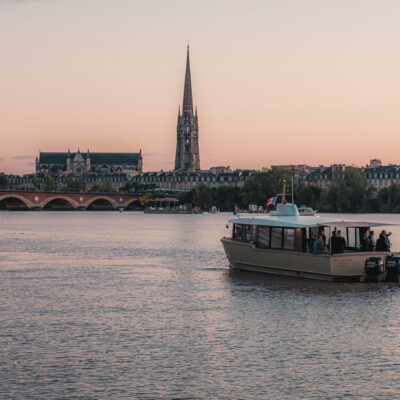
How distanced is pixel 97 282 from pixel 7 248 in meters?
29.0

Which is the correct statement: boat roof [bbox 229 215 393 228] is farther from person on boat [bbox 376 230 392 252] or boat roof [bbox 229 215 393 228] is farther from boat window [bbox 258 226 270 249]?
person on boat [bbox 376 230 392 252]

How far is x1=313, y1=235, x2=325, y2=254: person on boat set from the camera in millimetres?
37116

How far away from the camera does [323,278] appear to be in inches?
1486

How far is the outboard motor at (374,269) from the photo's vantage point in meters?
36.8

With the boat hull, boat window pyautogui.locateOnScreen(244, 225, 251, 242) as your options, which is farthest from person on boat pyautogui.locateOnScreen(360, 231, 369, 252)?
boat window pyautogui.locateOnScreen(244, 225, 251, 242)

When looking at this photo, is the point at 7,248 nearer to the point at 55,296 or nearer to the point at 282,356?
the point at 55,296

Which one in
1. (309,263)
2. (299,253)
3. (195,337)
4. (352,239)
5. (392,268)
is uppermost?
(352,239)

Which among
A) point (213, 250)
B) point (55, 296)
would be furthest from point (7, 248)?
point (55, 296)

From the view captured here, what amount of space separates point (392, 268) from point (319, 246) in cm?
370

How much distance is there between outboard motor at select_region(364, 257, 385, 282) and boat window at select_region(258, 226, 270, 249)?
18.7 ft

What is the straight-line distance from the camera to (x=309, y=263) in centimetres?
3788

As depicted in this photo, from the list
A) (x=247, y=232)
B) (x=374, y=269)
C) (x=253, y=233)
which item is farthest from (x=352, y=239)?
(x=247, y=232)

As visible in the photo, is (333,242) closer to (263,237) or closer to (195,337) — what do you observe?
(263,237)

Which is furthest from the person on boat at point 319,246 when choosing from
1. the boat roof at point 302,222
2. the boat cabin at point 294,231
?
the boat roof at point 302,222
